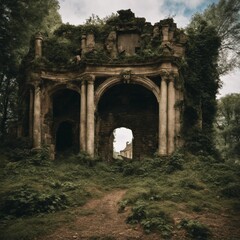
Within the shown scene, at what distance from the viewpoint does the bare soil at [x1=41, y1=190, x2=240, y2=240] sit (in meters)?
12.1

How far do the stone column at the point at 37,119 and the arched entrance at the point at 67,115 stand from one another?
5.54ft

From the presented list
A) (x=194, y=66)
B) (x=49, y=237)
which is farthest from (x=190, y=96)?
(x=49, y=237)

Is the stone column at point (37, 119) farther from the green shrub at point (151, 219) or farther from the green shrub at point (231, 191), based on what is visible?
the green shrub at point (231, 191)

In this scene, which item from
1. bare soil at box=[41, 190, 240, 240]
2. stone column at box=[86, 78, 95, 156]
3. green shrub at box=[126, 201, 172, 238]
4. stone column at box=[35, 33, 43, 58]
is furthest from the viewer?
stone column at box=[35, 33, 43, 58]

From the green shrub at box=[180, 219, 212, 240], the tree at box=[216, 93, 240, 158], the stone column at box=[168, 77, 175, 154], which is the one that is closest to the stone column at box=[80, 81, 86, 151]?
the stone column at box=[168, 77, 175, 154]

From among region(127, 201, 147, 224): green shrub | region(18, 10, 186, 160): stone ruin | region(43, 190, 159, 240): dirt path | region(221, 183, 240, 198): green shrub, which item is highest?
region(18, 10, 186, 160): stone ruin

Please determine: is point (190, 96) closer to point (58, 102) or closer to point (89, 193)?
point (58, 102)

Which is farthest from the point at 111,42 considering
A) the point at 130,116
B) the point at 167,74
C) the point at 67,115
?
A: the point at 67,115

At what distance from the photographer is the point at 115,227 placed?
1312 cm

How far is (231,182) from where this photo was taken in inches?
668

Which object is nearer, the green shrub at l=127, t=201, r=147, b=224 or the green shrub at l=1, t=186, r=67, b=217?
the green shrub at l=127, t=201, r=147, b=224

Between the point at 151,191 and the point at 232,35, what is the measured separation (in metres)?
19.1

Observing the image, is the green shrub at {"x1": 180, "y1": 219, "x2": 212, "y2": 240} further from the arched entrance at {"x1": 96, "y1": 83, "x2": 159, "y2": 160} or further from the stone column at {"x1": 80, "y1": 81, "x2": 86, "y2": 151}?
the arched entrance at {"x1": 96, "y1": 83, "x2": 159, "y2": 160}

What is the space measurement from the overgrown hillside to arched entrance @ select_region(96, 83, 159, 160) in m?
3.00
